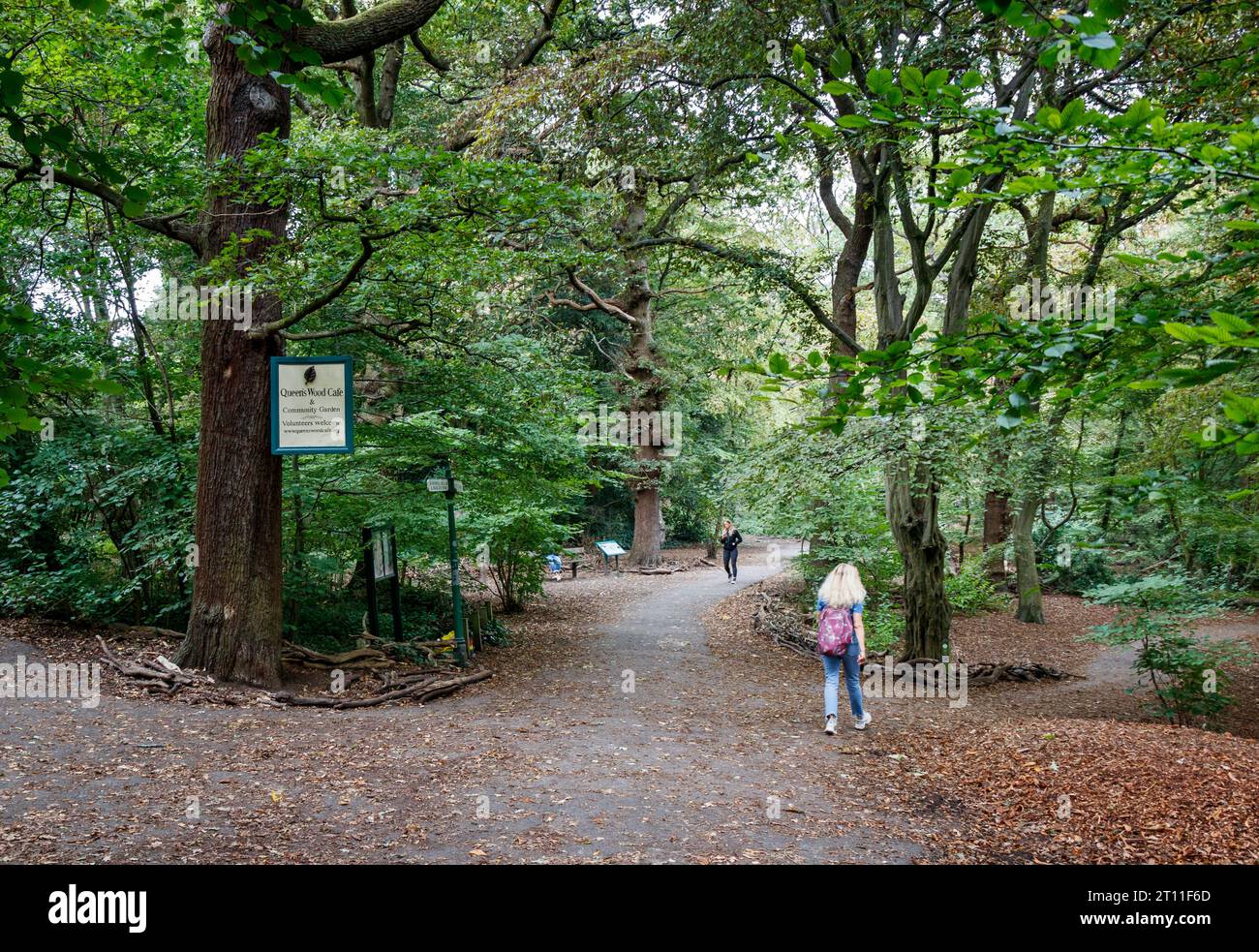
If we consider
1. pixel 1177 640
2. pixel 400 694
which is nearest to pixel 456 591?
pixel 400 694

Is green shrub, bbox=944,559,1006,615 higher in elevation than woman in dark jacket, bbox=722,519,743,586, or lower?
lower

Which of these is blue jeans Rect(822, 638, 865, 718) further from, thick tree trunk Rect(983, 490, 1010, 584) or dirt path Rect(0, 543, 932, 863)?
thick tree trunk Rect(983, 490, 1010, 584)

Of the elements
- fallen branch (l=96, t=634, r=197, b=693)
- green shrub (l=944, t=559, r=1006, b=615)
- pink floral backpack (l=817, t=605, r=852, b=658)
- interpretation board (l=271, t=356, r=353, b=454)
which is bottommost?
green shrub (l=944, t=559, r=1006, b=615)

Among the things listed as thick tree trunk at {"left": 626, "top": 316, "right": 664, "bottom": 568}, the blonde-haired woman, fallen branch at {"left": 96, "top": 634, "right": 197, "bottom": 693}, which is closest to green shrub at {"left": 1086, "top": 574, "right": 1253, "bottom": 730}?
the blonde-haired woman

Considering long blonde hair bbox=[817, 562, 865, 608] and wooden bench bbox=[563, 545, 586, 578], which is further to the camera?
wooden bench bbox=[563, 545, 586, 578]

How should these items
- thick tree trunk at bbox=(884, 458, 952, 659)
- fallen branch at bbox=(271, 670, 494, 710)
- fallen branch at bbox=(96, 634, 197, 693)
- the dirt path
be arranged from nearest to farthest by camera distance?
1. the dirt path
2. fallen branch at bbox=(96, 634, 197, 693)
3. fallen branch at bbox=(271, 670, 494, 710)
4. thick tree trunk at bbox=(884, 458, 952, 659)

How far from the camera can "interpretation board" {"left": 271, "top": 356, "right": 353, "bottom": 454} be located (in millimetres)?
7906

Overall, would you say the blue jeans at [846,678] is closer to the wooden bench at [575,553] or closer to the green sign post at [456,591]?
the green sign post at [456,591]

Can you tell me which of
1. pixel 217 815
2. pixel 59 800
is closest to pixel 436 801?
pixel 217 815

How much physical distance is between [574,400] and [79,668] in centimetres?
693

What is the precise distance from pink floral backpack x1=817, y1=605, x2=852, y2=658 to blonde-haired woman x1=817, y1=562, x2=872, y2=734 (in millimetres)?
29

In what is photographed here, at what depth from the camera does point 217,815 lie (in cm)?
491

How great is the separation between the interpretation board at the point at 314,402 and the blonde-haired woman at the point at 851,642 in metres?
4.86

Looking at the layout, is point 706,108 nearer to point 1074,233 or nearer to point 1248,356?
point 1248,356
